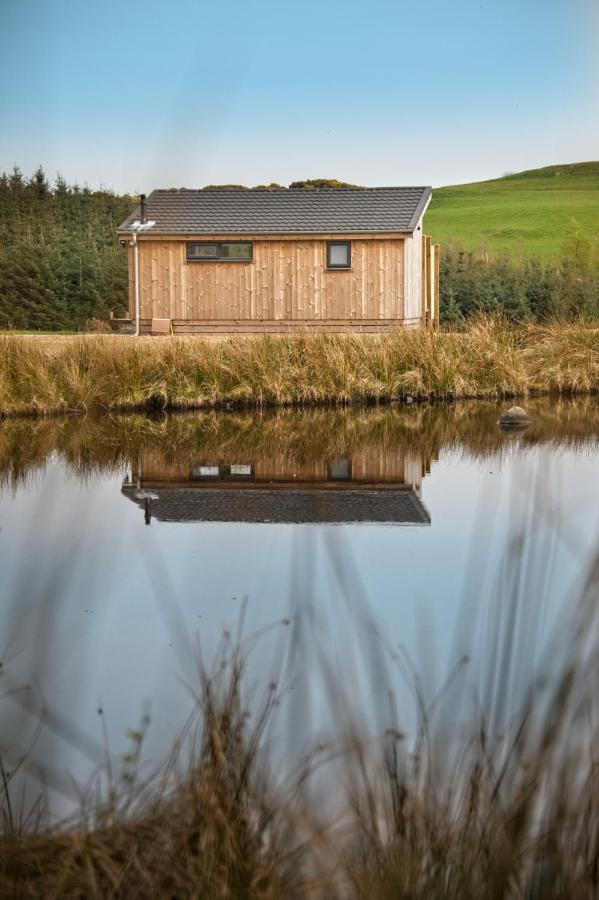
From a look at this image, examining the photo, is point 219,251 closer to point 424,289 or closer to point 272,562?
point 424,289

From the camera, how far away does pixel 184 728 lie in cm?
361

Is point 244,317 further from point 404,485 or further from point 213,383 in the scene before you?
point 404,485

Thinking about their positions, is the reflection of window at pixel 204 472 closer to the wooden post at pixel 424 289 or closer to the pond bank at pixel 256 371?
the pond bank at pixel 256 371

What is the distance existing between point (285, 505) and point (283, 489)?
2.45 ft

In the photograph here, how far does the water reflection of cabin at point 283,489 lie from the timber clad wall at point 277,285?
10657mm

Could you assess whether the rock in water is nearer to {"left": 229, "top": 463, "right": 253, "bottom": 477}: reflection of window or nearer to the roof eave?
{"left": 229, "top": 463, "right": 253, "bottom": 477}: reflection of window

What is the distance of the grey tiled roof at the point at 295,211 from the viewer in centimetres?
2166

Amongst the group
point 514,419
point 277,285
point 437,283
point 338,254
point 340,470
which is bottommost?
point 340,470

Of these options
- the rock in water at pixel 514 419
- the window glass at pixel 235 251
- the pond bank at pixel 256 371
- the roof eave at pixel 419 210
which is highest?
the roof eave at pixel 419 210

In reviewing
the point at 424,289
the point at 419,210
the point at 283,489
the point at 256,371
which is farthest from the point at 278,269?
the point at 283,489

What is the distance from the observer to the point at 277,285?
2181 cm

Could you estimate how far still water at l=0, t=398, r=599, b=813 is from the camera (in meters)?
3.65

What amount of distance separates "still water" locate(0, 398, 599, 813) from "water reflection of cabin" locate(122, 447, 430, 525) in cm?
4

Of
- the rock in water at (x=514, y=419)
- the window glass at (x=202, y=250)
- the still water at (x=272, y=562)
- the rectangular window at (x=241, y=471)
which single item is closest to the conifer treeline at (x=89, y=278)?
the window glass at (x=202, y=250)
